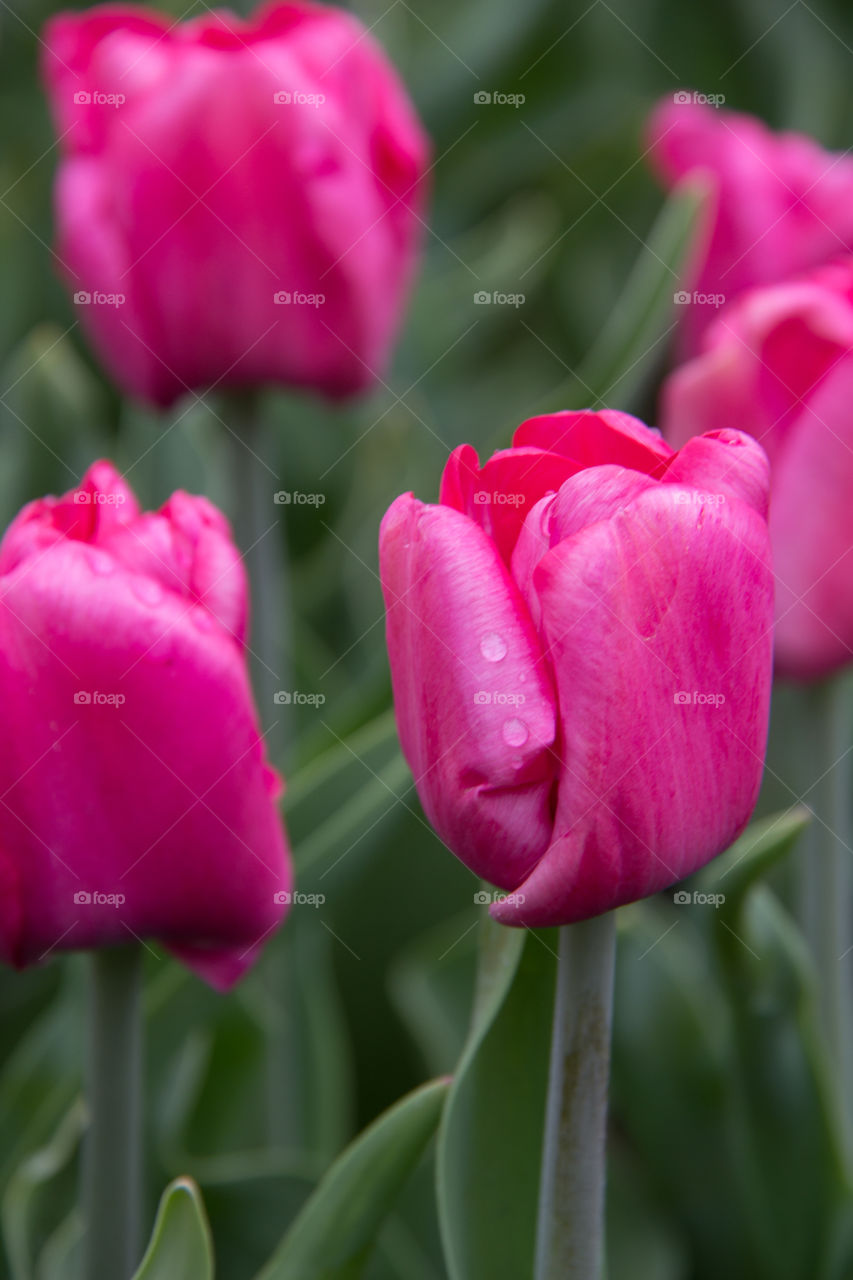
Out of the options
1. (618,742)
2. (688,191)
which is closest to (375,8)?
(688,191)

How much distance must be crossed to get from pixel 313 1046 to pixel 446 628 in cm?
40

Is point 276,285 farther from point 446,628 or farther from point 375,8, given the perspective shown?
point 375,8

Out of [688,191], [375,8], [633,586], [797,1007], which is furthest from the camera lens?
[375,8]

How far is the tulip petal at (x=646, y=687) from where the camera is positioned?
1.10 ft

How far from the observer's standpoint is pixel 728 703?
0.35 meters

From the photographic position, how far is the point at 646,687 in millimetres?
341

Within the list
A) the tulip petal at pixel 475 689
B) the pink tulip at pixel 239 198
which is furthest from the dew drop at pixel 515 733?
the pink tulip at pixel 239 198
